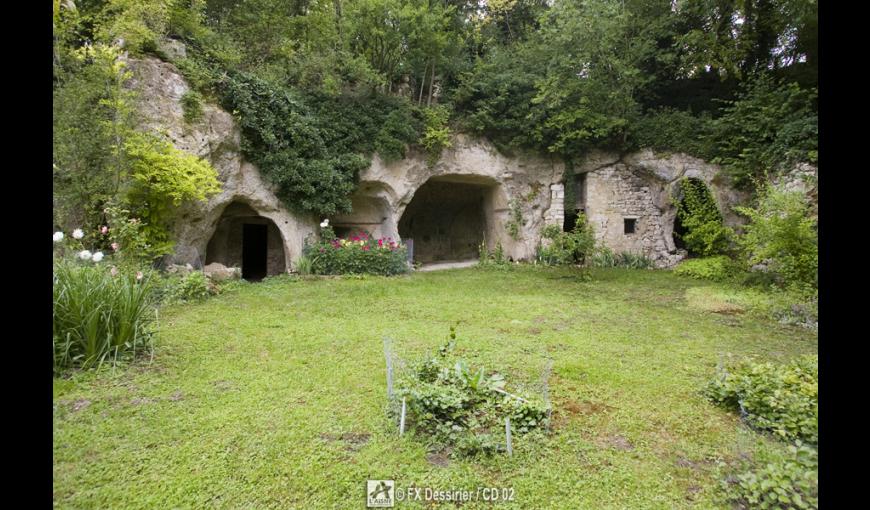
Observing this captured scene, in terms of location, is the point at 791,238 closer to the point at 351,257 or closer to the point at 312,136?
the point at 351,257

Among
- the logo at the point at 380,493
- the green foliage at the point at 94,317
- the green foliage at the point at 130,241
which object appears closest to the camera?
the logo at the point at 380,493

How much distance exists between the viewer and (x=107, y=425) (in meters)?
2.85

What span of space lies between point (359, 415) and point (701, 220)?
1329 centimetres

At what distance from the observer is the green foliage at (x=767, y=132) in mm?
9508

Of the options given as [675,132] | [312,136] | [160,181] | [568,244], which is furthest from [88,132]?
[675,132]

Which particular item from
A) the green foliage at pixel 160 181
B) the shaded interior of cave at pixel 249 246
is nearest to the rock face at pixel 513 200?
the shaded interior of cave at pixel 249 246

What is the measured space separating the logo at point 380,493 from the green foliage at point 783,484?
201cm

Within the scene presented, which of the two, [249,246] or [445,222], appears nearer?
[249,246]

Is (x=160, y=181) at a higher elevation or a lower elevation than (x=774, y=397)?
higher

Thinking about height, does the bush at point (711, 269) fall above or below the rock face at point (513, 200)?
below

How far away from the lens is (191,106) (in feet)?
27.9

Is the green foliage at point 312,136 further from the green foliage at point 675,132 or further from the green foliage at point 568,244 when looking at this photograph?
the green foliage at point 675,132

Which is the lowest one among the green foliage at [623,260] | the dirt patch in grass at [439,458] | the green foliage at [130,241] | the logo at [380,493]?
the logo at [380,493]
